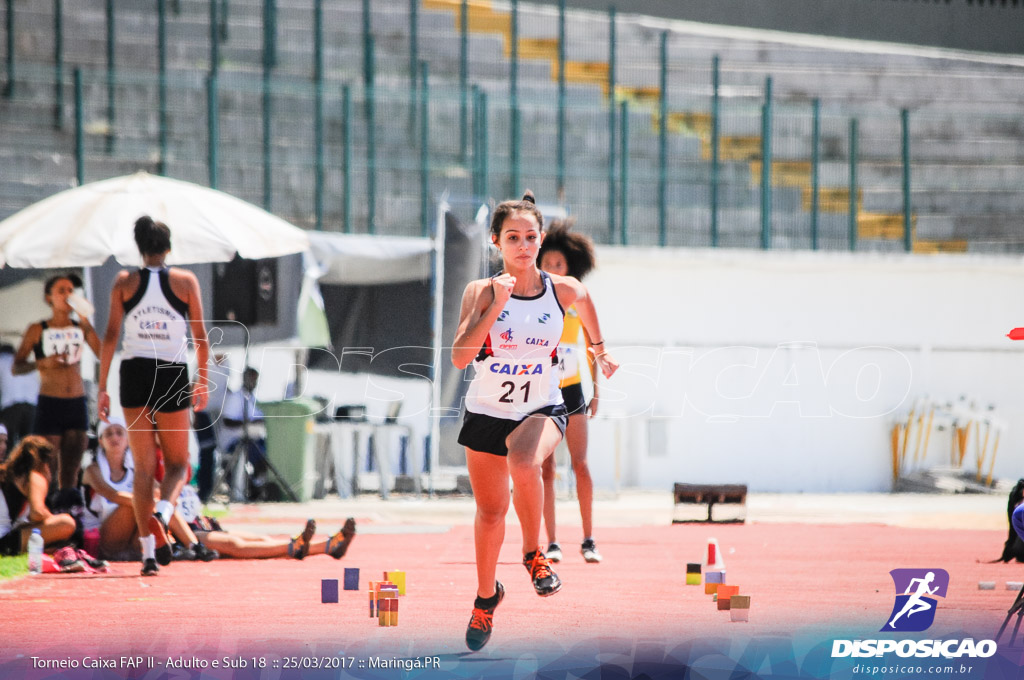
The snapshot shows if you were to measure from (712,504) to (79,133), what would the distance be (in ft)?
24.3

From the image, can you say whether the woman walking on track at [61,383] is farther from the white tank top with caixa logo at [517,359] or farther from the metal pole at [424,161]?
the metal pole at [424,161]

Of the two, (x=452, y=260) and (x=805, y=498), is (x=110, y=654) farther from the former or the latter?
(x=805, y=498)

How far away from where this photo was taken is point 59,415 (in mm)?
9227

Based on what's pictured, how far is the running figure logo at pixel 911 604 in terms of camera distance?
5.05 meters

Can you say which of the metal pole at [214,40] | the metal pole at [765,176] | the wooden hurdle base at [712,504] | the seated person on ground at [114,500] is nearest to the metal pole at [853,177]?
the metal pole at [765,176]

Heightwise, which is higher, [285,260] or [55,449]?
[285,260]

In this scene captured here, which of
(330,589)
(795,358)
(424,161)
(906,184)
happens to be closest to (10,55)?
(424,161)

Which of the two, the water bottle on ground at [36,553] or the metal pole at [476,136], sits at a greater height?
the metal pole at [476,136]

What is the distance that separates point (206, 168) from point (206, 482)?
14.1ft

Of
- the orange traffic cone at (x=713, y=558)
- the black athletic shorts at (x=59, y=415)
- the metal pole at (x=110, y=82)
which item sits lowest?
the orange traffic cone at (x=713, y=558)

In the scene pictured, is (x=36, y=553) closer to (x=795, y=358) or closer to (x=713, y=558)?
(x=713, y=558)

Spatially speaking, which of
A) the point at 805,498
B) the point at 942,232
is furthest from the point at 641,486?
the point at 942,232

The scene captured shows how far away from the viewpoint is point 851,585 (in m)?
7.07

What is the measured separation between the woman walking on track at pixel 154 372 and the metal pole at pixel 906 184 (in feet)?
34.0
